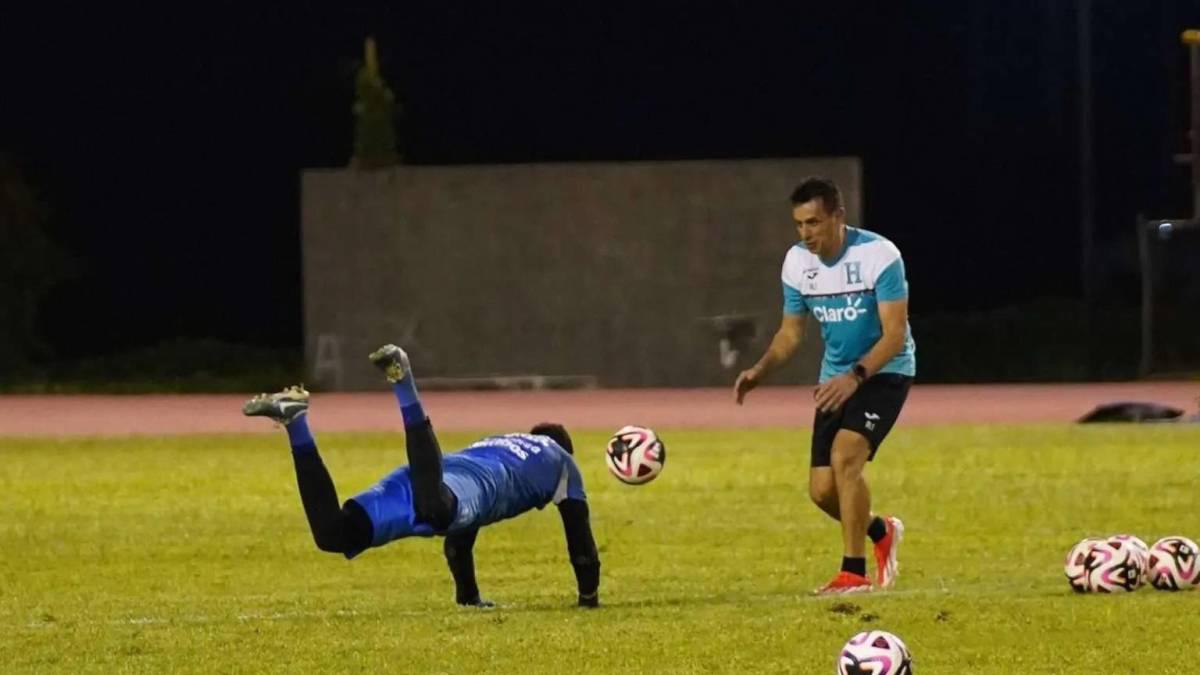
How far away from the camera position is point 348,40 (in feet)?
133

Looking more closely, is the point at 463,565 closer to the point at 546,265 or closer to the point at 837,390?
the point at 837,390

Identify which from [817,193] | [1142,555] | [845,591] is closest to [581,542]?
[845,591]

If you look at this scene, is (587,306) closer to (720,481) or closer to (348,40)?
(348,40)

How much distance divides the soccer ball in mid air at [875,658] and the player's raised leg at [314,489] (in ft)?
9.04

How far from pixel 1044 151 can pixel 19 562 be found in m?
29.4

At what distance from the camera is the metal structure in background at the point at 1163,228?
25.2m

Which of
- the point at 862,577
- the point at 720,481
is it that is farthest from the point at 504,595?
the point at 720,481

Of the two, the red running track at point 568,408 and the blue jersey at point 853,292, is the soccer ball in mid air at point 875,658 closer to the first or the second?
the blue jersey at point 853,292

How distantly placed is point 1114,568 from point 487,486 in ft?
9.78

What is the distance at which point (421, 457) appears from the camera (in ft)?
33.1

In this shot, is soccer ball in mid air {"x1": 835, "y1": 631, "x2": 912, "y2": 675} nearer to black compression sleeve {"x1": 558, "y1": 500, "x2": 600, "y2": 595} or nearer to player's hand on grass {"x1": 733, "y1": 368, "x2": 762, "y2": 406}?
black compression sleeve {"x1": 558, "y1": 500, "x2": 600, "y2": 595}

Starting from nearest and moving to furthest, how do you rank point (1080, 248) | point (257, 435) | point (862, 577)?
point (862, 577), point (257, 435), point (1080, 248)

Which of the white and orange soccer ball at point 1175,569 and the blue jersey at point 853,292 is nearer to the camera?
the white and orange soccer ball at point 1175,569

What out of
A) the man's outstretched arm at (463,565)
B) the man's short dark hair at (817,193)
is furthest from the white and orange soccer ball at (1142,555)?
the man's outstretched arm at (463,565)
